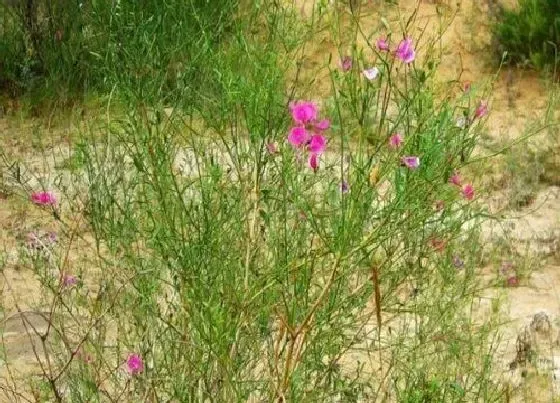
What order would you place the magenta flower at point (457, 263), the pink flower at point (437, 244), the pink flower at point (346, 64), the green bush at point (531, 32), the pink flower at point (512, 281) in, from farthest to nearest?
the green bush at point (531, 32) < the pink flower at point (512, 281) < the magenta flower at point (457, 263) < the pink flower at point (437, 244) < the pink flower at point (346, 64)

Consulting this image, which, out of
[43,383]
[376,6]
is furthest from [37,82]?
[43,383]

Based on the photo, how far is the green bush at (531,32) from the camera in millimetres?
7609

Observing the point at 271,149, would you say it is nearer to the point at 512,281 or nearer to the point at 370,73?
the point at 370,73

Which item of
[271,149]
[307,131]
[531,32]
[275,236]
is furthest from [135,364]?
[531,32]

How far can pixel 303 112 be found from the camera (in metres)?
2.73

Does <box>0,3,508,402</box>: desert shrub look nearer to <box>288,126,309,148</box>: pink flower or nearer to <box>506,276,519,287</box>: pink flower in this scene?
<box>288,126,309,148</box>: pink flower

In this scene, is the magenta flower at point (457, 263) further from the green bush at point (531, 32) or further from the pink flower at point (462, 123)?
the green bush at point (531, 32)

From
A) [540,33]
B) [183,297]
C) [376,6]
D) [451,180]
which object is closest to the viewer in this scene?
[183,297]

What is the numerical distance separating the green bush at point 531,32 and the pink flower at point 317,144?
16.4 feet

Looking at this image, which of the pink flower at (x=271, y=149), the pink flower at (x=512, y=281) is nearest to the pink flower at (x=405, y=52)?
the pink flower at (x=271, y=149)

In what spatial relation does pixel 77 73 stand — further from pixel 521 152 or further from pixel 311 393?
pixel 311 393

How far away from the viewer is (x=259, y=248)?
309cm

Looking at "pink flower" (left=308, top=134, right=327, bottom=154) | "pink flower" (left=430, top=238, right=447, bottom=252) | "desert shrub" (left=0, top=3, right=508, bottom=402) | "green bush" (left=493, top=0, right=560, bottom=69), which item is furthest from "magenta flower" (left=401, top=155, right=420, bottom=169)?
"green bush" (left=493, top=0, right=560, bottom=69)

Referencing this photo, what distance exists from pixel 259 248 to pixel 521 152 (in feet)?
12.0
